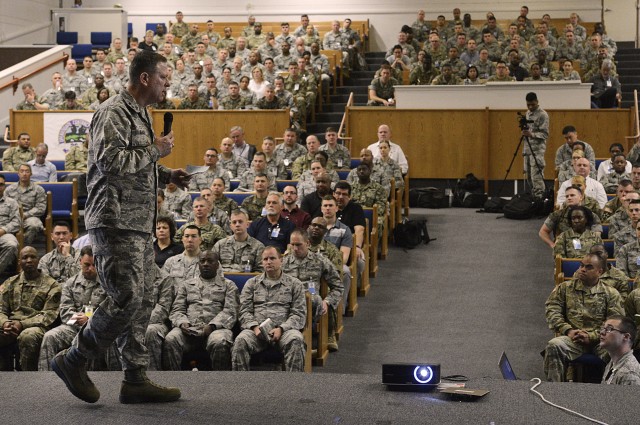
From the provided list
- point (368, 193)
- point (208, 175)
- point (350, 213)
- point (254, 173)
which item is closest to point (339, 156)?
point (254, 173)

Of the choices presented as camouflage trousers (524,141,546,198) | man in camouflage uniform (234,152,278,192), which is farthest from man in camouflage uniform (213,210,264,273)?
camouflage trousers (524,141,546,198)

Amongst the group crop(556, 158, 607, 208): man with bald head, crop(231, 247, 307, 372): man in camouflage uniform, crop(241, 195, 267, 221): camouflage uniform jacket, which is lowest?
crop(231, 247, 307, 372): man in camouflage uniform

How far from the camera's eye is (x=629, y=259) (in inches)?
294

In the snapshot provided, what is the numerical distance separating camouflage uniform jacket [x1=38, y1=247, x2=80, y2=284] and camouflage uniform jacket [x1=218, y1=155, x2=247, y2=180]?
288 cm

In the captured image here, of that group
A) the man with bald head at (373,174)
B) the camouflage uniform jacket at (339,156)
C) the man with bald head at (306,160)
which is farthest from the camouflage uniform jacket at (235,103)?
the man with bald head at (373,174)

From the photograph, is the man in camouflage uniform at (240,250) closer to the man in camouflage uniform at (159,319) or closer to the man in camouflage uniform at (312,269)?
the man in camouflage uniform at (312,269)

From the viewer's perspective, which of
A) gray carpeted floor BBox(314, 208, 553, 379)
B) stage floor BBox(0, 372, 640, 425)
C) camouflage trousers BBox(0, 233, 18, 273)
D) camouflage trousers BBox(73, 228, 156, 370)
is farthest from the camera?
camouflage trousers BBox(0, 233, 18, 273)

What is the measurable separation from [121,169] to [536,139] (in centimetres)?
848

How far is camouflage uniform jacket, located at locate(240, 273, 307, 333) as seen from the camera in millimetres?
6574

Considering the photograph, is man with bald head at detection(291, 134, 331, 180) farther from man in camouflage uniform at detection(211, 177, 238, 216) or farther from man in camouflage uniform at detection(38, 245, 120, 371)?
man in camouflage uniform at detection(38, 245, 120, 371)

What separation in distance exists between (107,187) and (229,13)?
15676mm

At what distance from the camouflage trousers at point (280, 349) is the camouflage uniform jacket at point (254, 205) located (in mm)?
2635

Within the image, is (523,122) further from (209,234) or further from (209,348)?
(209,348)

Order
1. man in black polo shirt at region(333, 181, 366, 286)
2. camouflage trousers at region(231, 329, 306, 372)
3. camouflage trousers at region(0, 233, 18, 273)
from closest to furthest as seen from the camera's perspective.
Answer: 1. camouflage trousers at region(231, 329, 306, 372)
2. man in black polo shirt at region(333, 181, 366, 286)
3. camouflage trousers at region(0, 233, 18, 273)
